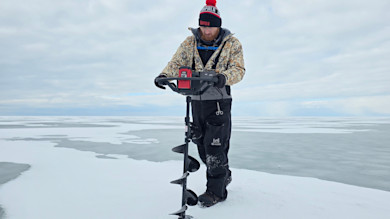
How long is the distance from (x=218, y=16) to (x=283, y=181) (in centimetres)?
208

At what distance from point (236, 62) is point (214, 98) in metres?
0.41

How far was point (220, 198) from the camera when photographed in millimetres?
2277

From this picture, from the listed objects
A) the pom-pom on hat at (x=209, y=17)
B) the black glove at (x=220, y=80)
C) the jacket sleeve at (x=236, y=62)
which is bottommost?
the black glove at (x=220, y=80)

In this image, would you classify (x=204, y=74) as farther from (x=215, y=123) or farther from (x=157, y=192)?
(x=157, y=192)

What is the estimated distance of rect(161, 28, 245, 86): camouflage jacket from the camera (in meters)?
2.28

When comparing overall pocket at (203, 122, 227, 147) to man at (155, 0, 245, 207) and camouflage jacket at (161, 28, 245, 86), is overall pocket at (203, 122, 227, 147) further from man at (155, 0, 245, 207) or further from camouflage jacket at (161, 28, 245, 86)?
camouflage jacket at (161, 28, 245, 86)

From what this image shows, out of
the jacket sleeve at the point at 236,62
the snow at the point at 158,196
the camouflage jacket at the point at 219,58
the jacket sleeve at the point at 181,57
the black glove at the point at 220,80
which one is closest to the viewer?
the black glove at the point at 220,80

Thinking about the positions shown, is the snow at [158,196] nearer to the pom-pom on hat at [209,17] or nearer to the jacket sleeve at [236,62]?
the jacket sleeve at [236,62]

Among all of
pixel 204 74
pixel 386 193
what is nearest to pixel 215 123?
pixel 204 74

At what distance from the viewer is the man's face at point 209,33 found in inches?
93.3

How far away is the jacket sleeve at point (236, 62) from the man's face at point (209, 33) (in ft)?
0.65

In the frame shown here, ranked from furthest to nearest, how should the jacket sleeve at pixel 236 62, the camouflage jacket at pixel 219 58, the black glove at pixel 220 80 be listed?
the camouflage jacket at pixel 219 58
the jacket sleeve at pixel 236 62
the black glove at pixel 220 80

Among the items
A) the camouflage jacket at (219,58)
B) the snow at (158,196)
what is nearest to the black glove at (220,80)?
the camouflage jacket at (219,58)

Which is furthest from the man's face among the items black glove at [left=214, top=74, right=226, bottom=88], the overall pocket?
the overall pocket
